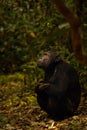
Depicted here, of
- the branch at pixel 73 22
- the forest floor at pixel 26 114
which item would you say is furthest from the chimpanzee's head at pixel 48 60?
the branch at pixel 73 22

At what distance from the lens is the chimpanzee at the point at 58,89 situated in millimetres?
4488

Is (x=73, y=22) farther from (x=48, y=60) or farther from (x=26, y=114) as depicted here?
(x=26, y=114)

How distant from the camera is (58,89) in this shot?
446cm

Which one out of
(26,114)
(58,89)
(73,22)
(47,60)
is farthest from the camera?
(26,114)

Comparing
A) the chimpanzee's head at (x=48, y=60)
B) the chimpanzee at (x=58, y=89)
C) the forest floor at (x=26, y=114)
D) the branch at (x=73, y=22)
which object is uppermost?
the branch at (x=73, y=22)

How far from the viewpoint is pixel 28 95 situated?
599 centimetres

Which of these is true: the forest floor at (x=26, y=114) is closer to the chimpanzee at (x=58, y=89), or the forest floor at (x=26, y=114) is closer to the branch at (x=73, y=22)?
the chimpanzee at (x=58, y=89)

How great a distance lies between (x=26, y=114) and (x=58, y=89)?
0.89m

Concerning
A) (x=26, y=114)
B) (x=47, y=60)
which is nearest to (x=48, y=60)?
(x=47, y=60)

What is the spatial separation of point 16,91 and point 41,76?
20.7 inches

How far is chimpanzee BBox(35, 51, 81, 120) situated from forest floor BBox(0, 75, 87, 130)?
5.8 inches

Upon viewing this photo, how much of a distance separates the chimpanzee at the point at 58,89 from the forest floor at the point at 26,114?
0.15m

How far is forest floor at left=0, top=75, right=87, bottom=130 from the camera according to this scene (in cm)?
453

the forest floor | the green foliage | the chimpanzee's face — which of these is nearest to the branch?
the forest floor
